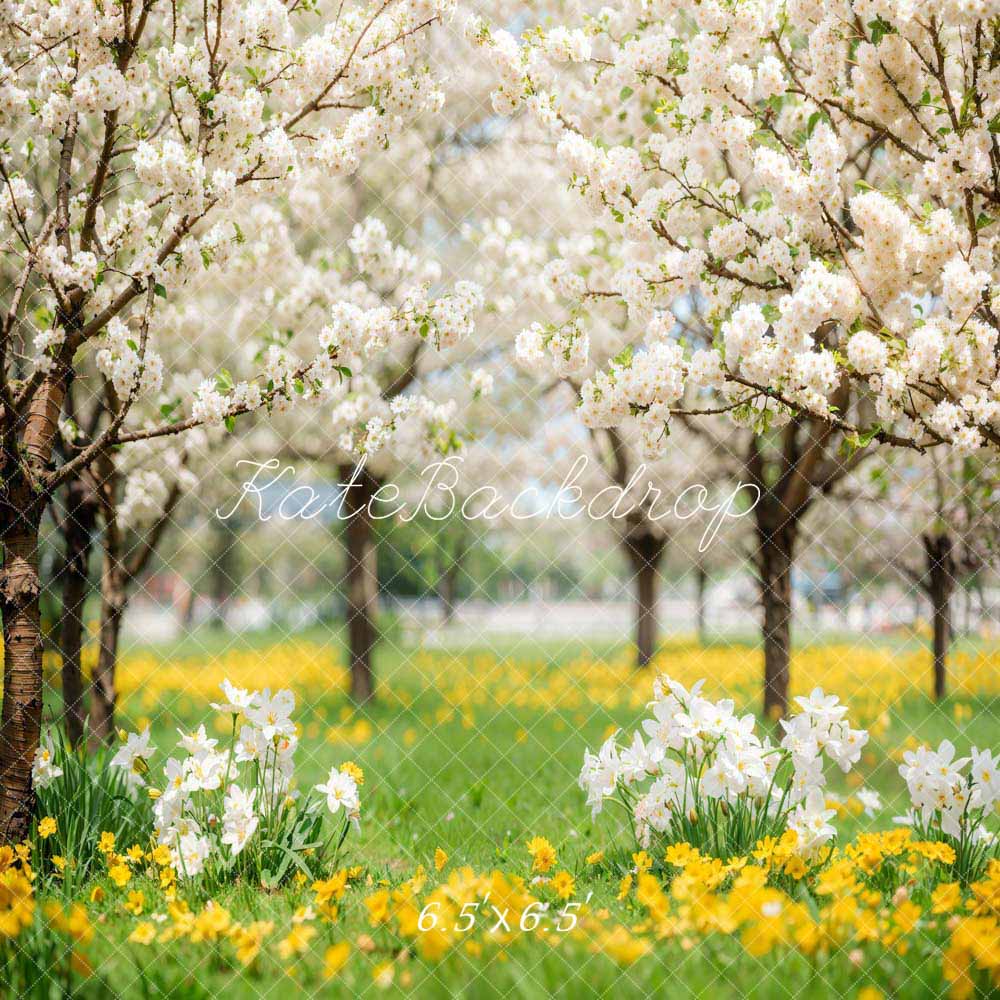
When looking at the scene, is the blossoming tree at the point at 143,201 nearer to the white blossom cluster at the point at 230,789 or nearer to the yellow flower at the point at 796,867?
the white blossom cluster at the point at 230,789

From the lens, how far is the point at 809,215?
11.7 feet

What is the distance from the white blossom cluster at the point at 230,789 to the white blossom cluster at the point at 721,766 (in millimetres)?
1069

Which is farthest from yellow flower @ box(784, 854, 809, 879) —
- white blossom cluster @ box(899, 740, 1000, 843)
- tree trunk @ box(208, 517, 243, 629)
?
tree trunk @ box(208, 517, 243, 629)

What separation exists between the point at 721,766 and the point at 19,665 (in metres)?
2.64

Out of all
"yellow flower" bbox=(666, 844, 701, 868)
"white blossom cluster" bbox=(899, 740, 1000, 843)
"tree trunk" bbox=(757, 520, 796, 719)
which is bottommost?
"yellow flower" bbox=(666, 844, 701, 868)

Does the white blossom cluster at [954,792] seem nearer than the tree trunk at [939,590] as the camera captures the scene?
Yes

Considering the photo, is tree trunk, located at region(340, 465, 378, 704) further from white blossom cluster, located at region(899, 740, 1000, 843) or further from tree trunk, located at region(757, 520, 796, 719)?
white blossom cluster, located at region(899, 740, 1000, 843)

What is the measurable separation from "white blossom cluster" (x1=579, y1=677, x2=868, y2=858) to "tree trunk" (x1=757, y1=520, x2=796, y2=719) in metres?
2.51

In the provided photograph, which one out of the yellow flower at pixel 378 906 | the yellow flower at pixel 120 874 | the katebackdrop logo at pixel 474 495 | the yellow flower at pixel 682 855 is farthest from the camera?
the katebackdrop logo at pixel 474 495

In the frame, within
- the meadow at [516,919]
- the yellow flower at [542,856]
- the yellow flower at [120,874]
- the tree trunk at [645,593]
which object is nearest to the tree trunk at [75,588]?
the meadow at [516,919]

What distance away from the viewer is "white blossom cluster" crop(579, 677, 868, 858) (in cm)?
335

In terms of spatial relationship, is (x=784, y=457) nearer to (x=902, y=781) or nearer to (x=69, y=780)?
(x=902, y=781)

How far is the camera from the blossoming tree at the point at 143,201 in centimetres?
334

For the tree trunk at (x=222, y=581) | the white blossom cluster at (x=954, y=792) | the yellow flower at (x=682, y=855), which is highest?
the white blossom cluster at (x=954, y=792)
